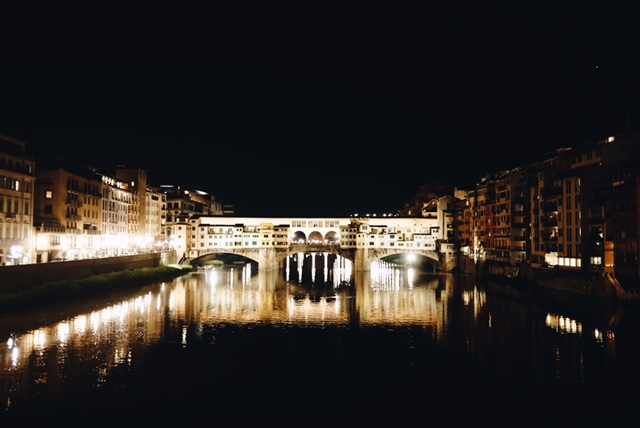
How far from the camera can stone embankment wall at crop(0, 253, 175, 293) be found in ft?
114

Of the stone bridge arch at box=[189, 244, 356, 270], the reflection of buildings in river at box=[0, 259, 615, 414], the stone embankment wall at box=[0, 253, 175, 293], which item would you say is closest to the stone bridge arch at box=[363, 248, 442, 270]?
the stone bridge arch at box=[189, 244, 356, 270]

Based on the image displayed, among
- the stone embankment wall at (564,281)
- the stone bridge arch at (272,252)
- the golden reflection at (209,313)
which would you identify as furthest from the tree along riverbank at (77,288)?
the stone embankment wall at (564,281)

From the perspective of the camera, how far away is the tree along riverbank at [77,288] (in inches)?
1346

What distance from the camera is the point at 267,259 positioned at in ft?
257

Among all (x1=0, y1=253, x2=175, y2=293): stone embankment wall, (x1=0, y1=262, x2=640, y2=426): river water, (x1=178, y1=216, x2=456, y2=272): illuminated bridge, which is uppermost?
(x1=178, y1=216, x2=456, y2=272): illuminated bridge

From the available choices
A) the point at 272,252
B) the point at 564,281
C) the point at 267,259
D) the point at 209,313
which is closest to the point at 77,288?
the point at 209,313

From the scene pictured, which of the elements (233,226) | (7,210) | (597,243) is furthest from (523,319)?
(233,226)

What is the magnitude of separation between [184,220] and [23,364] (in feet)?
197

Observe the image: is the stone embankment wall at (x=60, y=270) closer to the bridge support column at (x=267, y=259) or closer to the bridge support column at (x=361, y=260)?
the bridge support column at (x=267, y=259)

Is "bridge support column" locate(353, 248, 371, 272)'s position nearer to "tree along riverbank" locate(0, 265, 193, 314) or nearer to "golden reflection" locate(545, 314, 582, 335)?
"tree along riverbank" locate(0, 265, 193, 314)

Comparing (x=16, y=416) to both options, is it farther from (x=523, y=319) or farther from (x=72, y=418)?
(x=523, y=319)

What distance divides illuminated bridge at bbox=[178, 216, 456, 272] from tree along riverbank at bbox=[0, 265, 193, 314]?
19507 mm

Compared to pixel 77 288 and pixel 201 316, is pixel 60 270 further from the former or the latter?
pixel 201 316

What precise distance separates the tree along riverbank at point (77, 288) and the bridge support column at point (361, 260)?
26.4 m
